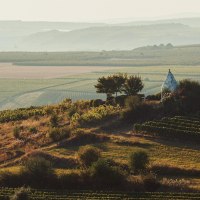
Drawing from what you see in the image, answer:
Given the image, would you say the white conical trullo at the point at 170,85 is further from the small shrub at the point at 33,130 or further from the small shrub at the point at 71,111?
the small shrub at the point at 33,130

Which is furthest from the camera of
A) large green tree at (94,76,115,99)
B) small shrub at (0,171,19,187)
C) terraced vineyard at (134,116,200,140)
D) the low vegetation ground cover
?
large green tree at (94,76,115,99)

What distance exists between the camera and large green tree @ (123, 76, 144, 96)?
86.4m

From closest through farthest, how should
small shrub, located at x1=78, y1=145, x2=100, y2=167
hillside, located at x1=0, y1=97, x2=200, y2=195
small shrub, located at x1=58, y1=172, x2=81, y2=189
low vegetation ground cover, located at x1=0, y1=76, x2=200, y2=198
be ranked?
low vegetation ground cover, located at x1=0, y1=76, x2=200, y2=198 < small shrub, located at x1=58, y1=172, x2=81, y2=189 < hillside, located at x1=0, y1=97, x2=200, y2=195 < small shrub, located at x1=78, y1=145, x2=100, y2=167

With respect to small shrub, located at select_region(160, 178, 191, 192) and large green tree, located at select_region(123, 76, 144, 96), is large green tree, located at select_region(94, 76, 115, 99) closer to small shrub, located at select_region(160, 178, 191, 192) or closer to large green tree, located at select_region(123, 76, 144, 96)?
large green tree, located at select_region(123, 76, 144, 96)

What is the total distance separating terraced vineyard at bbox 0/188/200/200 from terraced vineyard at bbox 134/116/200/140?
51.9ft

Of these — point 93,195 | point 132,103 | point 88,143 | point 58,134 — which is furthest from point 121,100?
point 93,195

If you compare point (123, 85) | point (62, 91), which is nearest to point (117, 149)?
point (123, 85)

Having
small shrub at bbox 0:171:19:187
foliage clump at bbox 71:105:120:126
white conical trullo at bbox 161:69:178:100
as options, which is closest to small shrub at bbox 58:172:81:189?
small shrub at bbox 0:171:19:187

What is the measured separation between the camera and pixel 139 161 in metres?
56.7

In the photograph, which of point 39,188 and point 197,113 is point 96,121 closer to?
point 197,113

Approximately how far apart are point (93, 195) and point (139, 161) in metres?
6.74

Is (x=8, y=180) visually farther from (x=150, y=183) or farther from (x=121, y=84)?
(x=121, y=84)

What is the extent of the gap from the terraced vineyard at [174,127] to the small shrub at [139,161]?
11051mm

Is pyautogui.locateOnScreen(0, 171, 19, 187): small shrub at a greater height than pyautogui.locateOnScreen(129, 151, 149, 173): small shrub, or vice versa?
pyautogui.locateOnScreen(129, 151, 149, 173): small shrub
